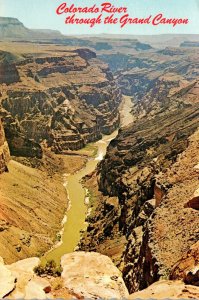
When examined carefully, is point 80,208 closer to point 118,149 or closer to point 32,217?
point 32,217

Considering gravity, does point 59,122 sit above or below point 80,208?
above

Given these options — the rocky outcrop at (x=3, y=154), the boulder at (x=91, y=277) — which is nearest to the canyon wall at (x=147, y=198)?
the boulder at (x=91, y=277)

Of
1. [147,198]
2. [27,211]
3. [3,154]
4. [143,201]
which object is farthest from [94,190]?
[147,198]

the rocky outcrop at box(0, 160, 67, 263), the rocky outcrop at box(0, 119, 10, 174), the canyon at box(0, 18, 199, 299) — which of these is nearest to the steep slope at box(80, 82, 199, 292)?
the canyon at box(0, 18, 199, 299)

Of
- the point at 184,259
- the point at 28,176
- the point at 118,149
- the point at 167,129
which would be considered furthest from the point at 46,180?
the point at 184,259

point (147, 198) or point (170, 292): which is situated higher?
point (147, 198)

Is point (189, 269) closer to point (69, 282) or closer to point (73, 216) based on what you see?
point (69, 282)

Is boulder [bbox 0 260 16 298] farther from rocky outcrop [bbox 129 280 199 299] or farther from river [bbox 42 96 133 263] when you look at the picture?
river [bbox 42 96 133 263]
